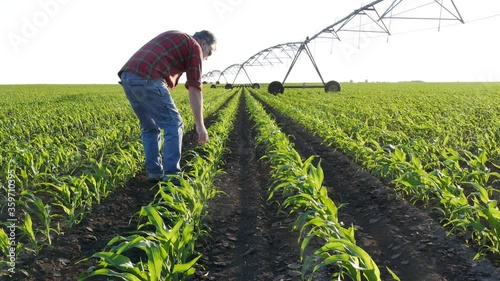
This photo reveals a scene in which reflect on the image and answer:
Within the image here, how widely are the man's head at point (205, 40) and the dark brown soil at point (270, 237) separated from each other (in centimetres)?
155

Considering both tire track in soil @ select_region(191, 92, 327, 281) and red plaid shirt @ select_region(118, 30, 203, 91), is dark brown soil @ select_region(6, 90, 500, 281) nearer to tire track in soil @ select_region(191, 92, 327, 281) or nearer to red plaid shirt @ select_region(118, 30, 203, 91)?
tire track in soil @ select_region(191, 92, 327, 281)

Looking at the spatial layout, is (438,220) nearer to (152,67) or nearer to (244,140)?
(152,67)

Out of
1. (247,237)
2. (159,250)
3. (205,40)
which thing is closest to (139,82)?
(205,40)

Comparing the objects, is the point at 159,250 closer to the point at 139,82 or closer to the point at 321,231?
the point at 321,231

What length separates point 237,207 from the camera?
4176mm

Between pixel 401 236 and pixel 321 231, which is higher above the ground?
pixel 321 231

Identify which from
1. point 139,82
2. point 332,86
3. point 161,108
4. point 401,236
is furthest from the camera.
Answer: point 332,86

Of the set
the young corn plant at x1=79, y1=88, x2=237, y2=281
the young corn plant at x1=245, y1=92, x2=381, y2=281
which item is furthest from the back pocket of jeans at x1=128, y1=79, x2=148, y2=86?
the young corn plant at x1=245, y1=92, x2=381, y2=281

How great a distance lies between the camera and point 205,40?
4609 millimetres

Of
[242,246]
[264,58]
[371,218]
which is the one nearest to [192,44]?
[242,246]

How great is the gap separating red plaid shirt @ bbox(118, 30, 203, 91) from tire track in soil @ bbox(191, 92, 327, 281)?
50.5 inches

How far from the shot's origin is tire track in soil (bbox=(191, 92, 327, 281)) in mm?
2811

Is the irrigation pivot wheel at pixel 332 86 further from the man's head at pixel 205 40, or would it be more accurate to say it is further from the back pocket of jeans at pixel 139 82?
the back pocket of jeans at pixel 139 82

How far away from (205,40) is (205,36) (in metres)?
0.04
